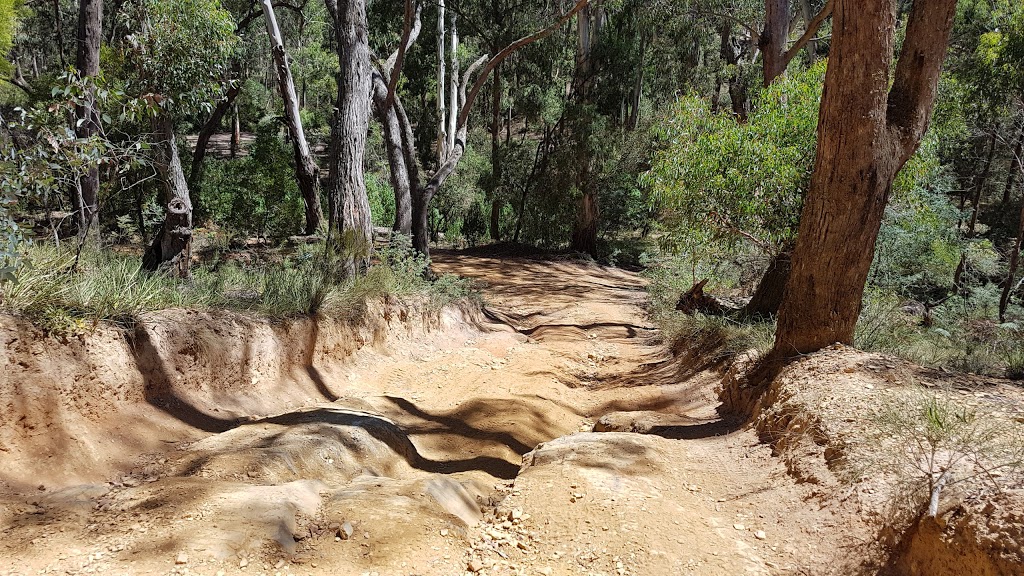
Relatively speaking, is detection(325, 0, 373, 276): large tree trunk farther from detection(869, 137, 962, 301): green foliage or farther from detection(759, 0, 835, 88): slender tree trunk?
detection(869, 137, 962, 301): green foliage

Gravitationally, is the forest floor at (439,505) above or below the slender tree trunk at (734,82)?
below

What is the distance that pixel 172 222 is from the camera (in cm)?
807

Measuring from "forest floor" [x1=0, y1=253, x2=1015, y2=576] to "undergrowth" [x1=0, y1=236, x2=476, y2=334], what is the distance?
1130 millimetres

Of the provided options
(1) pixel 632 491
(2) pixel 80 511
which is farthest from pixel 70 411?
(1) pixel 632 491

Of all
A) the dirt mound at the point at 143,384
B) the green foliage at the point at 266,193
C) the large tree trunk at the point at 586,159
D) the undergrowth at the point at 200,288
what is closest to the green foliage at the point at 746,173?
the undergrowth at the point at 200,288

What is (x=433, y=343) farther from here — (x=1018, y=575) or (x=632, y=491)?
(x=1018, y=575)

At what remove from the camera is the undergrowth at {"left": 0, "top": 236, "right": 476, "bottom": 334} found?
4105mm

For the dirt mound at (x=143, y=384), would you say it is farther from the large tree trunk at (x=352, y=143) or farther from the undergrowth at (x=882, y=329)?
the undergrowth at (x=882, y=329)

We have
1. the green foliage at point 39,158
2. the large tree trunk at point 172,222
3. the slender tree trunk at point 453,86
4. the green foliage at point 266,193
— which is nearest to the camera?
the green foliage at point 39,158

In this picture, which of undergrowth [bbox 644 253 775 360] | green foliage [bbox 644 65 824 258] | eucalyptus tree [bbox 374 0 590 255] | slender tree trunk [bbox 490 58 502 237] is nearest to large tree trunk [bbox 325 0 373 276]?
eucalyptus tree [bbox 374 0 590 255]

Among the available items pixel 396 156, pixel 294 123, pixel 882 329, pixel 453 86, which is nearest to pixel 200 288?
pixel 294 123

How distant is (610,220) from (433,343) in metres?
14.8

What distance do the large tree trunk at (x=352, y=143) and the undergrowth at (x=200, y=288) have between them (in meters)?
0.37

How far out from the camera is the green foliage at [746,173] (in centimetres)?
723
